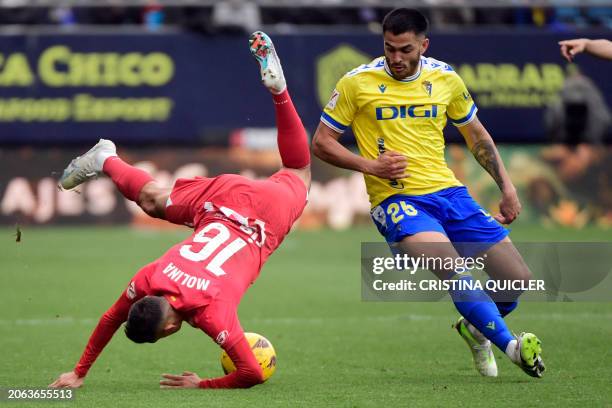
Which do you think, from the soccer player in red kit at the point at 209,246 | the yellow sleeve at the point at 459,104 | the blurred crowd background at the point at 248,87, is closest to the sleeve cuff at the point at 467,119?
the yellow sleeve at the point at 459,104

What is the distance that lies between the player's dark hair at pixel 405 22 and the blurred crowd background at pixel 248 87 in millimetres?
11300

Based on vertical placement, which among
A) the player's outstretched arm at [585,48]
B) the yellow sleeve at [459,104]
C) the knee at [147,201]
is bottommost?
the knee at [147,201]

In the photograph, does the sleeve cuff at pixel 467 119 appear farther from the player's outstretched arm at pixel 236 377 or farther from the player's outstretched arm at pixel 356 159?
the player's outstretched arm at pixel 236 377

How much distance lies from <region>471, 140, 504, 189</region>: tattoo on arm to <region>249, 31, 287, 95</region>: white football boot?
1.48 meters

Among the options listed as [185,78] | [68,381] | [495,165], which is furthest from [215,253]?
[185,78]

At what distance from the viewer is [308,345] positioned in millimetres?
9773

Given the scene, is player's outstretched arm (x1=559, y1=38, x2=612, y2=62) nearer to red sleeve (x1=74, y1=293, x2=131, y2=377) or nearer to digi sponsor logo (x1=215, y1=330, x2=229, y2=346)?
digi sponsor logo (x1=215, y1=330, x2=229, y2=346)

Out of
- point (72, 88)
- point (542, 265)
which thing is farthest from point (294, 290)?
point (72, 88)

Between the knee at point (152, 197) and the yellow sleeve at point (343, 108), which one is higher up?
the yellow sleeve at point (343, 108)

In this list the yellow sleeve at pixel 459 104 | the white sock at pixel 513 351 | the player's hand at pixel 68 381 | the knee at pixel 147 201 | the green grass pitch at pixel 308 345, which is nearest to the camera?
the green grass pitch at pixel 308 345

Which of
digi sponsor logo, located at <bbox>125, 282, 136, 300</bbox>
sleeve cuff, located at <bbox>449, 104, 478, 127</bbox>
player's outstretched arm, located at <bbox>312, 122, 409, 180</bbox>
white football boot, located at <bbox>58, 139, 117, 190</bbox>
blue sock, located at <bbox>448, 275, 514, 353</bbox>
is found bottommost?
blue sock, located at <bbox>448, 275, 514, 353</bbox>

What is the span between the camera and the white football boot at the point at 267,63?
8445 mm

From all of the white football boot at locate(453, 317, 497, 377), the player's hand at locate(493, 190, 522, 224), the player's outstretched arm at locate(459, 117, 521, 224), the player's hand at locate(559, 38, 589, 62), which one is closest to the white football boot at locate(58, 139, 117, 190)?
the player's outstretched arm at locate(459, 117, 521, 224)

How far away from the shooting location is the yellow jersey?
823cm
